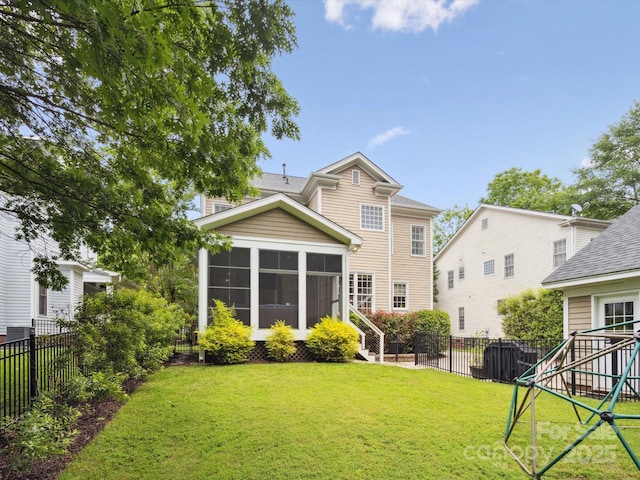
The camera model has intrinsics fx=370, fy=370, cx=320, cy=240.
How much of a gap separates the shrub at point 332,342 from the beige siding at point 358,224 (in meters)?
6.09

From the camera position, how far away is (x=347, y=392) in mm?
7090

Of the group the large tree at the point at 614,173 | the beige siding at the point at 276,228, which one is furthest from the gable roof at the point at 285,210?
the large tree at the point at 614,173

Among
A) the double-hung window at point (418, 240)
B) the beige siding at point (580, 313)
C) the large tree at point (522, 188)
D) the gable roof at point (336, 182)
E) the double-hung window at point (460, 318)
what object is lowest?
the double-hung window at point (460, 318)

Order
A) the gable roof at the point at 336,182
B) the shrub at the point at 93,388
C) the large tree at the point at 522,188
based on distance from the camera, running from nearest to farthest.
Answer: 1. the shrub at the point at 93,388
2. the gable roof at the point at 336,182
3. the large tree at the point at 522,188

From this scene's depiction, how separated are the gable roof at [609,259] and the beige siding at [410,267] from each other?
827cm

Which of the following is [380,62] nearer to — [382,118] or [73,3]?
[382,118]

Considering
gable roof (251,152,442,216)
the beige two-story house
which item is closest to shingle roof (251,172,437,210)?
gable roof (251,152,442,216)

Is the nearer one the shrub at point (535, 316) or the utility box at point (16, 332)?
the shrub at point (535, 316)

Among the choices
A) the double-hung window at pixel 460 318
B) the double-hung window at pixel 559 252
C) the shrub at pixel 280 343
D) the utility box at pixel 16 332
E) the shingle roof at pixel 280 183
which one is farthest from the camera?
the double-hung window at pixel 460 318

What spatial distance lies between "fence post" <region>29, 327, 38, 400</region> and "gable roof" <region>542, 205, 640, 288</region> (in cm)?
1108

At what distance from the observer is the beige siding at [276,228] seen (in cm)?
1104

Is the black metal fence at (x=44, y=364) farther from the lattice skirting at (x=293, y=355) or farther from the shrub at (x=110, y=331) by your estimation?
the lattice skirting at (x=293, y=355)

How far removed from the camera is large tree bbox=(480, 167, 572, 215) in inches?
1248

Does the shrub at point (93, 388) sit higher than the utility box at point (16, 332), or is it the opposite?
the shrub at point (93, 388)
